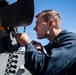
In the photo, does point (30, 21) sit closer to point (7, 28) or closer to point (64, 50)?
point (7, 28)

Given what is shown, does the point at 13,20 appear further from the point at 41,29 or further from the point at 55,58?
the point at 55,58

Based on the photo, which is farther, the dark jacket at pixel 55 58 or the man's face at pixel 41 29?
the man's face at pixel 41 29

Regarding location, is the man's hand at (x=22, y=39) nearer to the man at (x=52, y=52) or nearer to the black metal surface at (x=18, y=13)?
the man at (x=52, y=52)

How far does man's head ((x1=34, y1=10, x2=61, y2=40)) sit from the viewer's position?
2.48 metres

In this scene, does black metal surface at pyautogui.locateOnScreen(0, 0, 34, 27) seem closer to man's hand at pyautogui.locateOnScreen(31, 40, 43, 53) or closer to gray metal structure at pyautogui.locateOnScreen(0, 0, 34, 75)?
gray metal structure at pyautogui.locateOnScreen(0, 0, 34, 75)

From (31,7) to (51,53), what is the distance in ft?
1.55

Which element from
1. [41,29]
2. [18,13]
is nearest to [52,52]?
[41,29]

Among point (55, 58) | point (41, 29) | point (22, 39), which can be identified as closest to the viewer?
point (55, 58)

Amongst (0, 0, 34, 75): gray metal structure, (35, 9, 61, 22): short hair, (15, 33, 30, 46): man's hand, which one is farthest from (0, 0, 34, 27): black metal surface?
(35, 9, 61, 22): short hair

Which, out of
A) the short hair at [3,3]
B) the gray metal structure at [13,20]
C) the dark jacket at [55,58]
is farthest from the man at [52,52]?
the short hair at [3,3]

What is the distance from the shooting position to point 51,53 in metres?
2.18

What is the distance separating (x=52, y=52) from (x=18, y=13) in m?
0.51

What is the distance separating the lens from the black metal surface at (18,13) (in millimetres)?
2324

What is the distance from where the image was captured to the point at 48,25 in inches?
99.3
